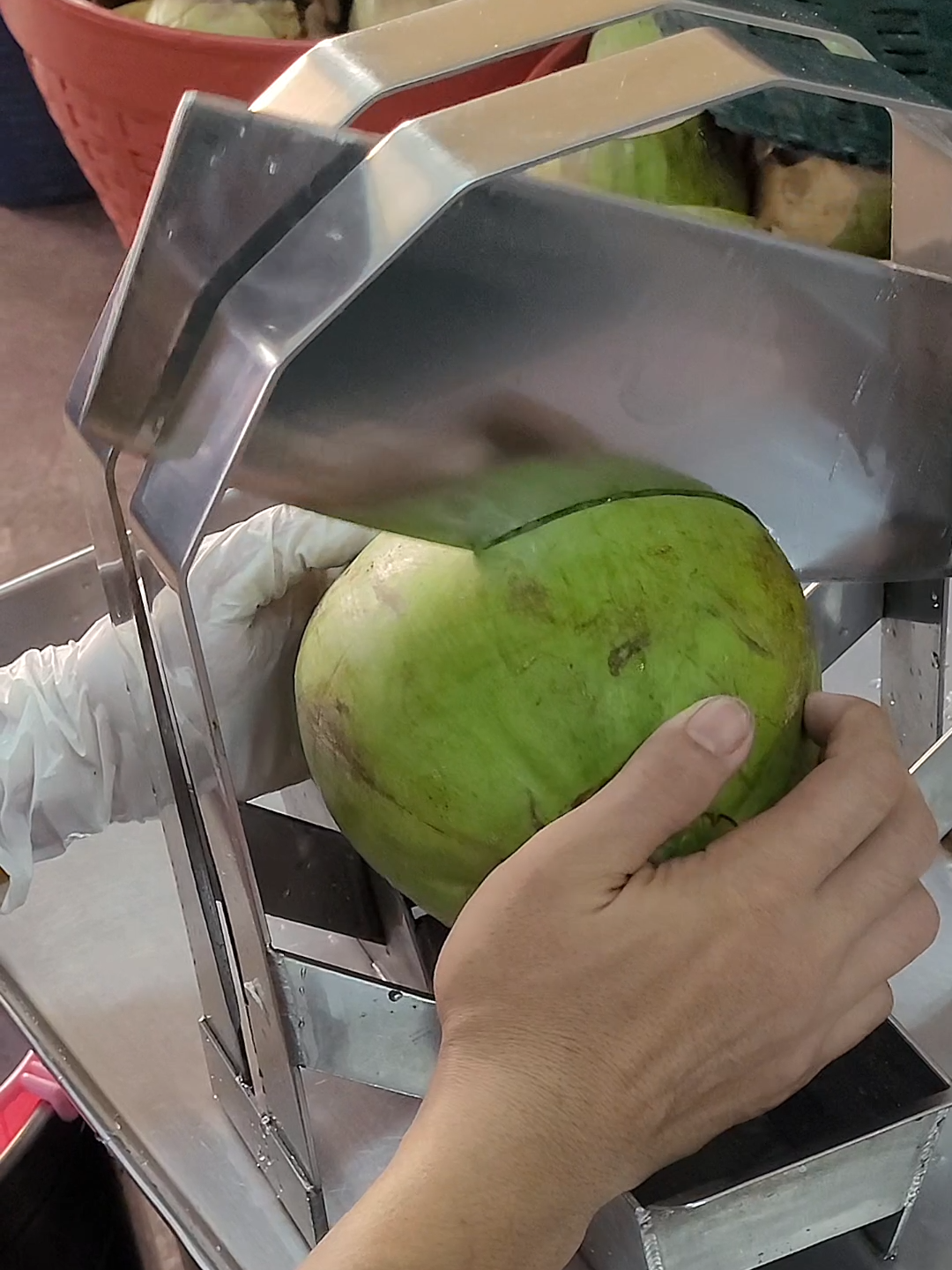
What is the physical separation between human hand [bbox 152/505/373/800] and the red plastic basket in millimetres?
420

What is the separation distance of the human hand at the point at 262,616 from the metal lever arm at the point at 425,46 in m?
0.26

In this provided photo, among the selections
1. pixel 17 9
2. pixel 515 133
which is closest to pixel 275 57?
pixel 17 9

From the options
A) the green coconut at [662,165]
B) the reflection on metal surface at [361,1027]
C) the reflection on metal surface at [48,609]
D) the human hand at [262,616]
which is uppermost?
the green coconut at [662,165]

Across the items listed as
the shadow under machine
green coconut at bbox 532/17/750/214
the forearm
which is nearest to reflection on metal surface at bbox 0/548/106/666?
the shadow under machine

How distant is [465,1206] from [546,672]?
21 centimetres

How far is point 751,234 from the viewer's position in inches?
20.0

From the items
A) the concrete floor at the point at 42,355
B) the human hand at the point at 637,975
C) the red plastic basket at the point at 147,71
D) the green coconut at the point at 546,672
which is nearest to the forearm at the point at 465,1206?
the human hand at the point at 637,975

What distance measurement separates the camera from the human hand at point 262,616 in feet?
2.28

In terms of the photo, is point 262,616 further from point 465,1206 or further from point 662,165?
point 662,165

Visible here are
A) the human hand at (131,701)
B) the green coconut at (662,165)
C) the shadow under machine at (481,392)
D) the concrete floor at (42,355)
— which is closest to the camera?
the shadow under machine at (481,392)

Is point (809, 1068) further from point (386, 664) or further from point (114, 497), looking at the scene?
point (114, 497)

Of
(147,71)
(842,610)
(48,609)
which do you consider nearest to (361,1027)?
(842,610)

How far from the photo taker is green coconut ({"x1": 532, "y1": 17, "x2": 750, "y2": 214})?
35.2 inches

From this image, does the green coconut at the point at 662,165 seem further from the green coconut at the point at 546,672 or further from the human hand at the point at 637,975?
the human hand at the point at 637,975
